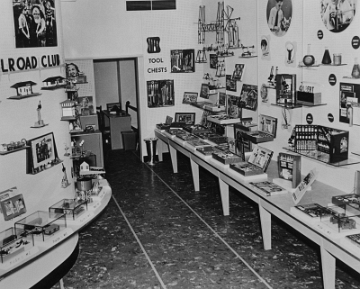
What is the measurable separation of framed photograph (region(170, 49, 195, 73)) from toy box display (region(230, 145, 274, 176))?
4151 millimetres

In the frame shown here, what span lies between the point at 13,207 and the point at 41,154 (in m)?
0.66

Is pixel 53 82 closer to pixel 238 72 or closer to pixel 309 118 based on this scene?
pixel 309 118

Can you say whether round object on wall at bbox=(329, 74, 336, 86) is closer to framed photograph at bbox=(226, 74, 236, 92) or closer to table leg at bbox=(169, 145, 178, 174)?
framed photograph at bbox=(226, 74, 236, 92)

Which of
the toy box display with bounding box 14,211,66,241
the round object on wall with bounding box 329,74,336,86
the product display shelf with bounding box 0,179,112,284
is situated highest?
the round object on wall with bounding box 329,74,336,86

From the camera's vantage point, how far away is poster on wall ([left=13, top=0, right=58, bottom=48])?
469cm

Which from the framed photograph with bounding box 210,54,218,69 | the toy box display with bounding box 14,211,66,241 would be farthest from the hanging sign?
the framed photograph with bounding box 210,54,218,69

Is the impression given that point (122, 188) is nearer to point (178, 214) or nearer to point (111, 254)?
point (178, 214)

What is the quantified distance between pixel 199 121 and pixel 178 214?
12.5ft

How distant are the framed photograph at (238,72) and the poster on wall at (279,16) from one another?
4.06 ft

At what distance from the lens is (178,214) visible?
23.9 ft

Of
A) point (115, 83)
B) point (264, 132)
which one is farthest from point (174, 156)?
point (115, 83)

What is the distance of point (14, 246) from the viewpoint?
4.36 m

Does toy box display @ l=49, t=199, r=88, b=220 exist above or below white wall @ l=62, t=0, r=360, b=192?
below

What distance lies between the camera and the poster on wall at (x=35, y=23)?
15.4 ft
